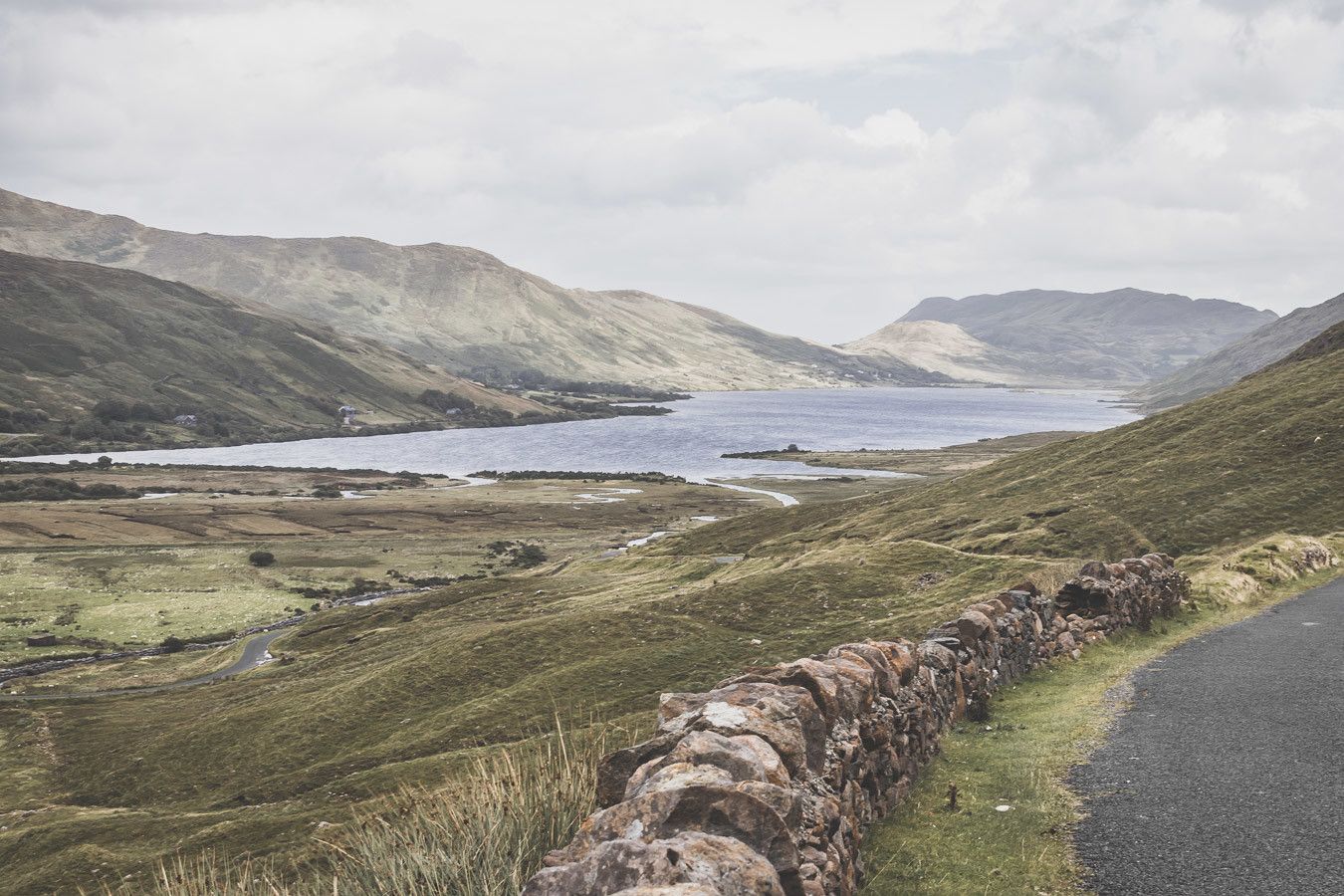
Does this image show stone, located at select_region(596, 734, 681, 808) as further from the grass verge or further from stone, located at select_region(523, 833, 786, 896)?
the grass verge

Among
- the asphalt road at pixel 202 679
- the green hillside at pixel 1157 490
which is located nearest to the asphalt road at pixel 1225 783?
the green hillside at pixel 1157 490

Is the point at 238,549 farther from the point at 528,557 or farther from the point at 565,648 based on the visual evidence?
the point at 565,648

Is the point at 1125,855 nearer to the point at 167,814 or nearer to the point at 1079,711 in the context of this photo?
the point at 1079,711

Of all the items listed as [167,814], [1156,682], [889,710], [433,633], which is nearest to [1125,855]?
[889,710]

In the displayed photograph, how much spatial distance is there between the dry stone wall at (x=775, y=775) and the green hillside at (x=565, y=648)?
17.5 ft

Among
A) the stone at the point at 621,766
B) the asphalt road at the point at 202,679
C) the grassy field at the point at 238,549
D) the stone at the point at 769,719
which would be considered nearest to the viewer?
the stone at the point at 621,766

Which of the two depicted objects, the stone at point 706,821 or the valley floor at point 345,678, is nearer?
the stone at point 706,821

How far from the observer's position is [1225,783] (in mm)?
15367

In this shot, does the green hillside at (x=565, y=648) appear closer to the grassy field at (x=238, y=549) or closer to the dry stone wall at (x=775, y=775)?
the dry stone wall at (x=775, y=775)

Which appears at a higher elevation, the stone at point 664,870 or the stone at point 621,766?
the stone at point 664,870

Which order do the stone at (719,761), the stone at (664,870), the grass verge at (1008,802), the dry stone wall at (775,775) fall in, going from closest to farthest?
the stone at (664,870)
the dry stone wall at (775,775)
the stone at (719,761)
the grass verge at (1008,802)

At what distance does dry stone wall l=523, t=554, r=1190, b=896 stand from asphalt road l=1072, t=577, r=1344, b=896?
343 centimetres

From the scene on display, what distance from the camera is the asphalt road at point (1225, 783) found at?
1216cm

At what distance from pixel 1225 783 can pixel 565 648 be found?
3484 centimetres
